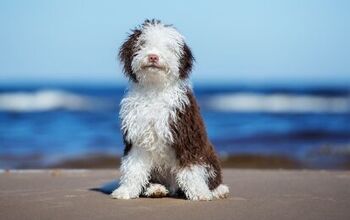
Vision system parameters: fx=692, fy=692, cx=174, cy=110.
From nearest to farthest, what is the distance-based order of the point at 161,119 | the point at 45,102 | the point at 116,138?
the point at 161,119 < the point at 116,138 < the point at 45,102

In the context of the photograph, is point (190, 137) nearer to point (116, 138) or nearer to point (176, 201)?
point (176, 201)

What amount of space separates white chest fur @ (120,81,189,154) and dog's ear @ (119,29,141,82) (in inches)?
6.7

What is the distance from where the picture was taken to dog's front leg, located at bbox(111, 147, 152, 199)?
5.85 metres

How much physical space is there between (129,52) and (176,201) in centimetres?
131

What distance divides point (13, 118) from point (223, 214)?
62.3ft

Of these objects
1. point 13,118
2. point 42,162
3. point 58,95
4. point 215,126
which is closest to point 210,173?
point 42,162

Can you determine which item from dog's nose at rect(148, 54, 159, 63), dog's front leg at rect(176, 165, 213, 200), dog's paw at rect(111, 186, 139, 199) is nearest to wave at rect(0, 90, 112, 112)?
dog's paw at rect(111, 186, 139, 199)

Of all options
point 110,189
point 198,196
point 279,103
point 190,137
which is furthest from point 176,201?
point 279,103

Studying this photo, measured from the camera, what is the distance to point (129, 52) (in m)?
5.79

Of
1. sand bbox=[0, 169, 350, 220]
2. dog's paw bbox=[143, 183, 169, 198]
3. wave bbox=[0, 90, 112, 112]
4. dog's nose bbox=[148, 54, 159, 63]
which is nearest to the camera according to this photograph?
sand bbox=[0, 169, 350, 220]

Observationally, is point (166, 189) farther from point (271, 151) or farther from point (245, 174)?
point (271, 151)

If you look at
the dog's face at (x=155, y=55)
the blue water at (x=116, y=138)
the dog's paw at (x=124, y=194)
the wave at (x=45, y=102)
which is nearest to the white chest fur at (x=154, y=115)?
the dog's face at (x=155, y=55)

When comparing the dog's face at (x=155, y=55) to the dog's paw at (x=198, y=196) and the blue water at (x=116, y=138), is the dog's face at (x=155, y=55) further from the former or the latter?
the blue water at (x=116, y=138)

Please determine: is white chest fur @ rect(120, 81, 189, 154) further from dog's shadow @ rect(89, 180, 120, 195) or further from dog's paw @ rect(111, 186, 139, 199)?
dog's shadow @ rect(89, 180, 120, 195)
